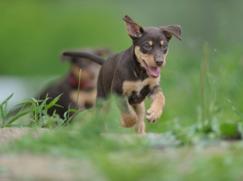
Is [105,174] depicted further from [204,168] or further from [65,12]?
[65,12]

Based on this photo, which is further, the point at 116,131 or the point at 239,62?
the point at 239,62

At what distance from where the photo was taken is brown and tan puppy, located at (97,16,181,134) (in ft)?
28.1

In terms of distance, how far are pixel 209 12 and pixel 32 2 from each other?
8.96m

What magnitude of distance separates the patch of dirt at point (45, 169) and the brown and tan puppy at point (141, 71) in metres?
2.66

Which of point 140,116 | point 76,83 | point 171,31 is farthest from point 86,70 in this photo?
point 171,31

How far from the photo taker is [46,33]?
23906 millimetres

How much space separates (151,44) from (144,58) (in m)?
0.15

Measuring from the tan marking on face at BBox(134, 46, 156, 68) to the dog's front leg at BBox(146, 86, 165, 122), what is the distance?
24 centimetres

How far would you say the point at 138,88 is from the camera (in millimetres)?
8688

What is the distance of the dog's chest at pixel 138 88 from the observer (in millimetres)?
8648

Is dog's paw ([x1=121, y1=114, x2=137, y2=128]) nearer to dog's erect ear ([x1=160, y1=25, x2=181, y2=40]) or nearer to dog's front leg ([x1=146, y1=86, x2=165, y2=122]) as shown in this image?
dog's front leg ([x1=146, y1=86, x2=165, y2=122])

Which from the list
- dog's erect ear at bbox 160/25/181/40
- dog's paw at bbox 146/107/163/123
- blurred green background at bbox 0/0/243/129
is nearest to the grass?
dog's paw at bbox 146/107/163/123

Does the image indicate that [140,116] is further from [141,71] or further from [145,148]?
[145,148]

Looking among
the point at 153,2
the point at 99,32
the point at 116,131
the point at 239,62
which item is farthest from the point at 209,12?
the point at 116,131
